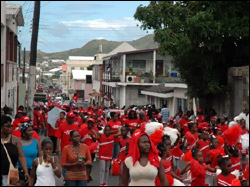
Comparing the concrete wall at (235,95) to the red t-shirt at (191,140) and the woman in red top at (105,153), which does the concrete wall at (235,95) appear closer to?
the red t-shirt at (191,140)

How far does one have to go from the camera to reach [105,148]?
1177 cm

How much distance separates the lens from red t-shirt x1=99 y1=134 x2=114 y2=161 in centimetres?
1155

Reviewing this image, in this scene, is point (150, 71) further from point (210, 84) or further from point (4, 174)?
point (4, 174)

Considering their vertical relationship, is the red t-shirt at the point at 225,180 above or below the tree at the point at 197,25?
below

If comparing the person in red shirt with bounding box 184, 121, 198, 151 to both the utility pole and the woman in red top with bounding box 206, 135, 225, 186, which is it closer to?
the woman in red top with bounding box 206, 135, 225, 186

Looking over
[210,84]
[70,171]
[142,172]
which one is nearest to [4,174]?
[70,171]

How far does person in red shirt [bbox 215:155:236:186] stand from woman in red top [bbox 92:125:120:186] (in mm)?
3830

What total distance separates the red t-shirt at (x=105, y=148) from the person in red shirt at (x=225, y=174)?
4.09 meters

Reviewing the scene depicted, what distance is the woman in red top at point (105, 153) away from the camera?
1124cm

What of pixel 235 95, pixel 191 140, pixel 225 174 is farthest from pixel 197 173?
pixel 235 95

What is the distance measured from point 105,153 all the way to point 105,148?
195 millimetres

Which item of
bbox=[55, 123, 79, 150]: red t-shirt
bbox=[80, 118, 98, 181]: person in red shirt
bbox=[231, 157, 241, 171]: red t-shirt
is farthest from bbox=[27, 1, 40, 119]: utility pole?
bbox=[231, 157, 241, 171]: red t-shirt

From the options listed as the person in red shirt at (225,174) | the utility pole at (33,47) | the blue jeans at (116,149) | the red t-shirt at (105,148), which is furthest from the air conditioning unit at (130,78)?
the person in red shirt at (225,174)

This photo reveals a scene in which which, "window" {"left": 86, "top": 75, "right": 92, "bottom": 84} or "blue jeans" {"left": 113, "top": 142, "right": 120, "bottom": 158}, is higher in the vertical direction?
"window" {"left": 86, "top": 75, "right": 92, "bottom": 84}
